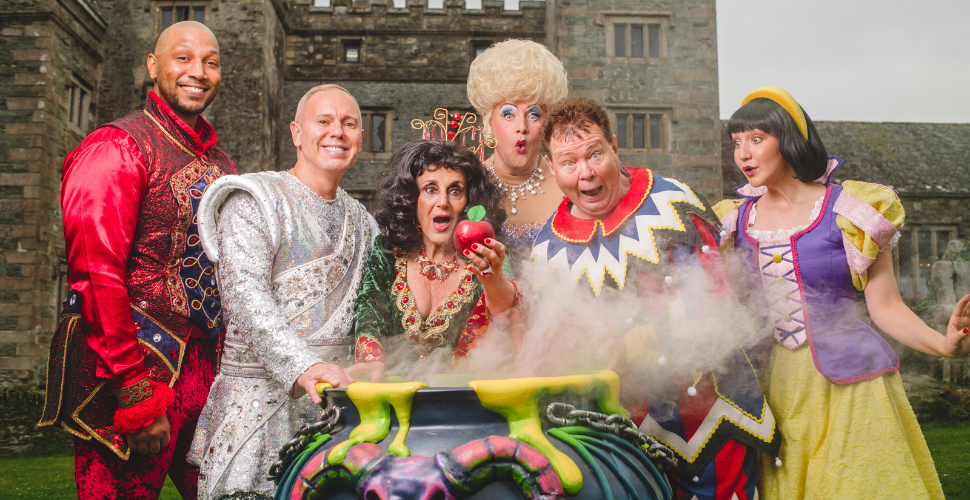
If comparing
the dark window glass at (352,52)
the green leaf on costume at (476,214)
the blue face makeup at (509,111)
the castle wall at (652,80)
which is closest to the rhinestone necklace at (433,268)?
the green leaf on costume at (476,214)

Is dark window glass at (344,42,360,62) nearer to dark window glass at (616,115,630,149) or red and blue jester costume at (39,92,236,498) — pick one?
dark window glass at (616,115,630,149)

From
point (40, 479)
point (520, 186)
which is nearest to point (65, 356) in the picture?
point (520, 186)

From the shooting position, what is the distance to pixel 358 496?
119 cm

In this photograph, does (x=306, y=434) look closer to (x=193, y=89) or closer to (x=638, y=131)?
(x=193, y=89)

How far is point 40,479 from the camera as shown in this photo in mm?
6922

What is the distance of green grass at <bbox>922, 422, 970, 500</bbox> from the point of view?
17.8 feet

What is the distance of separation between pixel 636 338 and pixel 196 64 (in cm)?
210

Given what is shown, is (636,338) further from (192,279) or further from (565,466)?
(192,279)

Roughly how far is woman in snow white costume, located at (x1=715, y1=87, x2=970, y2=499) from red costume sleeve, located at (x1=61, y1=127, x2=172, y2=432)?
219 centimetres

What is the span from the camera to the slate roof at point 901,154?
17275 mm

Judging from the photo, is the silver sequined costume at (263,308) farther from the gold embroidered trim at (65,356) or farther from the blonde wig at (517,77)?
the blonde wig at (517,77)

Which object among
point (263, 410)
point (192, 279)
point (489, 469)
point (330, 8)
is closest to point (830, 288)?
point (489, 469)

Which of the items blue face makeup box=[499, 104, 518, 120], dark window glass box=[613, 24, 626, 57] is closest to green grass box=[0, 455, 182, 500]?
blue face makeup box=[499, 104, 518, 120]

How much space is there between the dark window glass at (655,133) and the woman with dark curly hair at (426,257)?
12.8 meters
